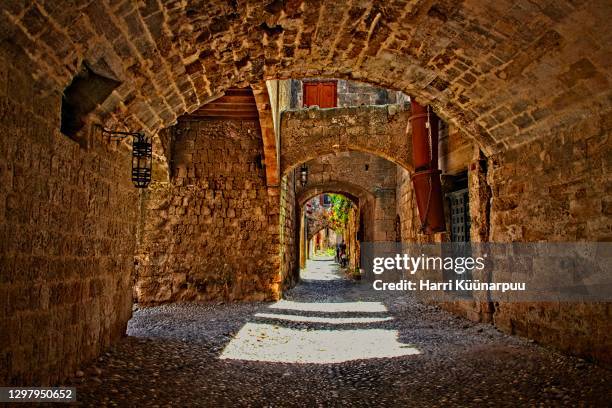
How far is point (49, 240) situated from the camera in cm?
284

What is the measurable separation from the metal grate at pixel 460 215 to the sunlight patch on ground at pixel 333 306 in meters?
1.86

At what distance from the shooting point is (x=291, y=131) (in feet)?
30.1

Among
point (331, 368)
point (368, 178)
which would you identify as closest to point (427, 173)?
point (331, 368)

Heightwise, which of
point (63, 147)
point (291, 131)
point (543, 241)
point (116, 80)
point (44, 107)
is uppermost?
point (291, 131)

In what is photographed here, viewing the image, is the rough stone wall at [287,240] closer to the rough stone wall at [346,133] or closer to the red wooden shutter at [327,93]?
the rough stone wall at [346,133]

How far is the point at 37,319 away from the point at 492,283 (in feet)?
16.1

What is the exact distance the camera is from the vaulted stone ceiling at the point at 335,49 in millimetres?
2645

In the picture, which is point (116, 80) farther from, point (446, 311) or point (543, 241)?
point (446, 311)

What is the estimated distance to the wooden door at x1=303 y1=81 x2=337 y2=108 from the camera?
13453 millimetres

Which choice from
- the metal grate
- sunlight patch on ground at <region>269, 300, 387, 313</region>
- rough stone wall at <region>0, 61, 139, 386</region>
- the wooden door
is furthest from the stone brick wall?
the wooden door

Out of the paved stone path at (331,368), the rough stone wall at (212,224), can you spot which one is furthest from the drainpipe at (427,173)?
the rough stone wall at (212,224)

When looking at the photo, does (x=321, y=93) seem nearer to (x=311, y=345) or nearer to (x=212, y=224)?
(x=212, y=224)

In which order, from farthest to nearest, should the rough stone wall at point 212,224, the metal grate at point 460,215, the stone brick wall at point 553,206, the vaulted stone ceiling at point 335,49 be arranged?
the rough stone wall at point 212,224
the metal grate at point 460,215
the stone brick wall at point 553,206
the vaulted stone ceiling at point 335,49

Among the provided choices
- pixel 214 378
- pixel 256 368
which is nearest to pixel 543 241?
pixel 256 368
